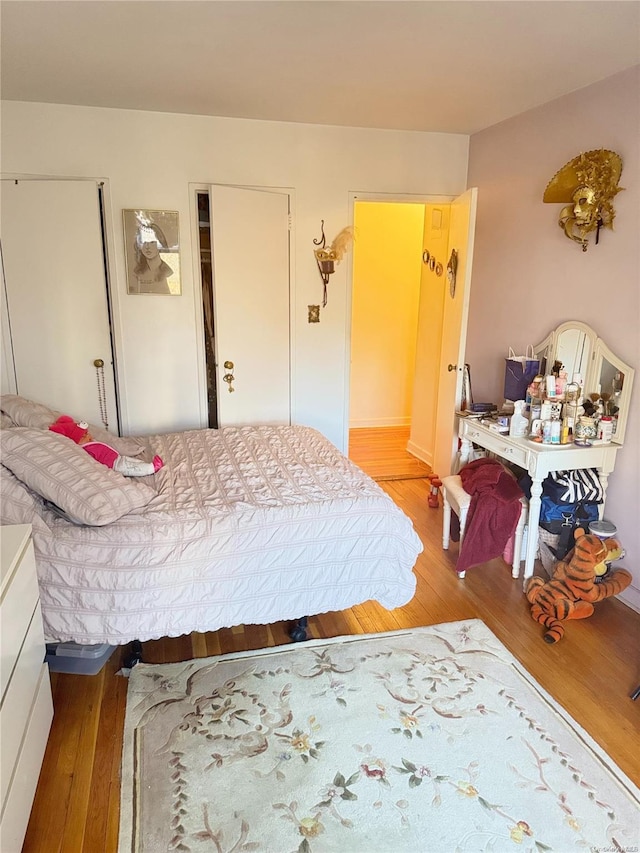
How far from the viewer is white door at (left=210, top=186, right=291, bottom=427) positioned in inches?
143

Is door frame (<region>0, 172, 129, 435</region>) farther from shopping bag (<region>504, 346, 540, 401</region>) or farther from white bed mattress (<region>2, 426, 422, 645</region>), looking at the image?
shopping bag (<region>504, 346, 540, 401</region>)

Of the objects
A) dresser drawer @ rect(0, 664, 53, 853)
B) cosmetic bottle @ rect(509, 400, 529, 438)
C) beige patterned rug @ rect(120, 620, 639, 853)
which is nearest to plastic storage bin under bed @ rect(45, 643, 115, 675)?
beige patterned rug @ rect(120, 620, 639, 853)

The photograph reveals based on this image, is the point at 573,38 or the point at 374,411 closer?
the point at 573,38

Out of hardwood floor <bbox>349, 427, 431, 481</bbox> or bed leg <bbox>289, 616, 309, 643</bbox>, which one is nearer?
bed leg <bbox>289, 616, 309, 643</bbox>

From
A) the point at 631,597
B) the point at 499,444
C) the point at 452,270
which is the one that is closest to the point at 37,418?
the point at 499,444

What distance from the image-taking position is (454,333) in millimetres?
3979

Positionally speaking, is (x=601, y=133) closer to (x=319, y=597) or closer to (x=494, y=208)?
(x=494, y=208)

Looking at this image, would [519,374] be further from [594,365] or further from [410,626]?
[410,626]

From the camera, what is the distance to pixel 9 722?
147 cm

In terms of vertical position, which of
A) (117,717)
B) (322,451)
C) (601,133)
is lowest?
(117,717)

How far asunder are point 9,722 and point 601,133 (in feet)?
11.4

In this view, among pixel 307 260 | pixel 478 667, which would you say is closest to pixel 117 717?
pixel 478 667

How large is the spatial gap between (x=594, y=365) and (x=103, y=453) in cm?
251

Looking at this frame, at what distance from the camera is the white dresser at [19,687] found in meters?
1.44
